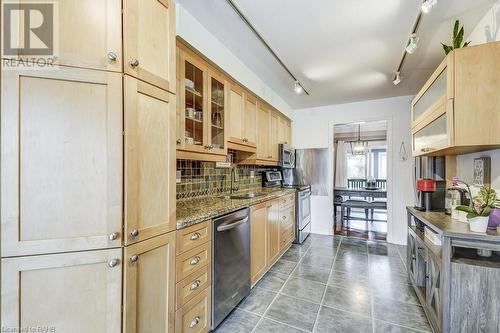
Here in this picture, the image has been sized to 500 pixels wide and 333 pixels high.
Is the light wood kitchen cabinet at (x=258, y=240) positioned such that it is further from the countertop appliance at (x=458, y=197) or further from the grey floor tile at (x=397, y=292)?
the countertop appliance at (x=458, y=197)

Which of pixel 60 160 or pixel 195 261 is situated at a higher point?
pixel 60 160

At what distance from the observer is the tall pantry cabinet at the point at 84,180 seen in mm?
917

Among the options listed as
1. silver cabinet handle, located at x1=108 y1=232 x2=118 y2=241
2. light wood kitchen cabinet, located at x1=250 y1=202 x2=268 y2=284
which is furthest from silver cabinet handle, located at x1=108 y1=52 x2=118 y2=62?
light wood kitchen cabinet, located at x1=250 y1=202 x2=268 y2=284

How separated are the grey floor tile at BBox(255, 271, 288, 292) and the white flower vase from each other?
1.77 metres

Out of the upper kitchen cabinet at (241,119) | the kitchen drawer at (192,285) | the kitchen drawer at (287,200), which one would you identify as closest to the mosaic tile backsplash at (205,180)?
the upper kitchen cabinet at (241,119)

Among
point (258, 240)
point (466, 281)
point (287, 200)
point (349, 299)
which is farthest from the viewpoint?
point (287, 200)

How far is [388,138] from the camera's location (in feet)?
13.1

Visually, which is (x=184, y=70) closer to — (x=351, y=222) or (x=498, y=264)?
(x=498, y=264)

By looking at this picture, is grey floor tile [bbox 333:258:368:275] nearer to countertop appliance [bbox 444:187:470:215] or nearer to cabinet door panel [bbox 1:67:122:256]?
countertop appliance [bbox 444:187:470:215]

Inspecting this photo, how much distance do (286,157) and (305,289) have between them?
88.8 inches

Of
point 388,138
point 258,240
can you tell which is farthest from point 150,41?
point 388,138

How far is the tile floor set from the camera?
1.84 meters

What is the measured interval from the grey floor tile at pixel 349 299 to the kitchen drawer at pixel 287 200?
119 cm

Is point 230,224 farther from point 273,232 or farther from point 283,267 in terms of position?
point 283,267
